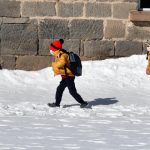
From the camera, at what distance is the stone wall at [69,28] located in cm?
964

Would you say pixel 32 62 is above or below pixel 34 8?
below

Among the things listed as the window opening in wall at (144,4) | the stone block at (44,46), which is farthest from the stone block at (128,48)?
the stone block at (44,46)

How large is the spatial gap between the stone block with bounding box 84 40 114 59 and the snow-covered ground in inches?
6.4

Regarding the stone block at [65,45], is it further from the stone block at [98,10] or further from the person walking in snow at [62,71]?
the person walking in snow at [62,71]

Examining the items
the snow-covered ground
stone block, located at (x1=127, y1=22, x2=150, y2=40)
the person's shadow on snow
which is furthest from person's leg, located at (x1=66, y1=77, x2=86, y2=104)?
stone block, located at (x1=127, y1=22, x2=150, y2=40)

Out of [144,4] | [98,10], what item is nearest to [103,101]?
[98,10]

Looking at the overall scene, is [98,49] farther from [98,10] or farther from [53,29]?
[53,29]

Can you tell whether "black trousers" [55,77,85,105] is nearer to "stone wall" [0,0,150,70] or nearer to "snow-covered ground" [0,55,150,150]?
"snow-covered ground" [0,55,150,150]

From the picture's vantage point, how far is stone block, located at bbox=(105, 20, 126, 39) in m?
9.69

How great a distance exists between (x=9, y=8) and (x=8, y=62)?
939mm

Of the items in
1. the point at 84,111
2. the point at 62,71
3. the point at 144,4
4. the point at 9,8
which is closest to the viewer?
the point at 84,111

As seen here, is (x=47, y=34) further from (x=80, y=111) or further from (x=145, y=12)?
(x=80, y=111)

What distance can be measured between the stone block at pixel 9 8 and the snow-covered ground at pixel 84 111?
100 cm

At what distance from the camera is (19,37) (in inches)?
381
